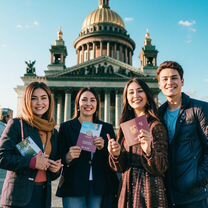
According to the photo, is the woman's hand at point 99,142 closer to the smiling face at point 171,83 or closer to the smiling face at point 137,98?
the smiling face at point 137,98

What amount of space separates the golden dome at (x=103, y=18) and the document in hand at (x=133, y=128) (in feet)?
138

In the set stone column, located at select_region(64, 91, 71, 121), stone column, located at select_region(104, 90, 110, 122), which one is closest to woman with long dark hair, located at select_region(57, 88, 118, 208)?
stone column, located at select_region(104, 90, 110, 122)

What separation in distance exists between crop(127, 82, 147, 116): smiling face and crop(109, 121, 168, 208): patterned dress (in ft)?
0.99

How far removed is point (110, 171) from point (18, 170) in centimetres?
111

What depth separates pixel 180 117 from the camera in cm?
336

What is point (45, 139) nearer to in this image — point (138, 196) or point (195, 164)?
point (138, 196)

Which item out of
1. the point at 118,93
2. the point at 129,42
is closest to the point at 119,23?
the point at 129,42

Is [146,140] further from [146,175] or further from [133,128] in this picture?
[146,175]

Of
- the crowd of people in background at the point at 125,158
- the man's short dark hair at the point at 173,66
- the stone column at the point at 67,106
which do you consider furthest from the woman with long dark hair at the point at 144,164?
the stone column at the point at 67,106

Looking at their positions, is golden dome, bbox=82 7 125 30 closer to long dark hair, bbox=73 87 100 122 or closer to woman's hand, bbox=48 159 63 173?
long dark hair, bbox=73 87 100 122

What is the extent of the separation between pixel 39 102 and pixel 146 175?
4.23ft

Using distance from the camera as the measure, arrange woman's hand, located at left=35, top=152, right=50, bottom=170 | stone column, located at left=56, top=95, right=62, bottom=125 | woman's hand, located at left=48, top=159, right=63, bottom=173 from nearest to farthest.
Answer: woman's hand, located at left=35, top=152, right=50, bottom=170 → woman's hand, located at left=48, top=159, right=63, bottom=173 → stone column, located at left=56, top=95, right=62, bottom=125

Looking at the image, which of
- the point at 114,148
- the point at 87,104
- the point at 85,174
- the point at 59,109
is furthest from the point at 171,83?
the point at 59,109

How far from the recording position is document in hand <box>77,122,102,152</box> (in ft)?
11.8
